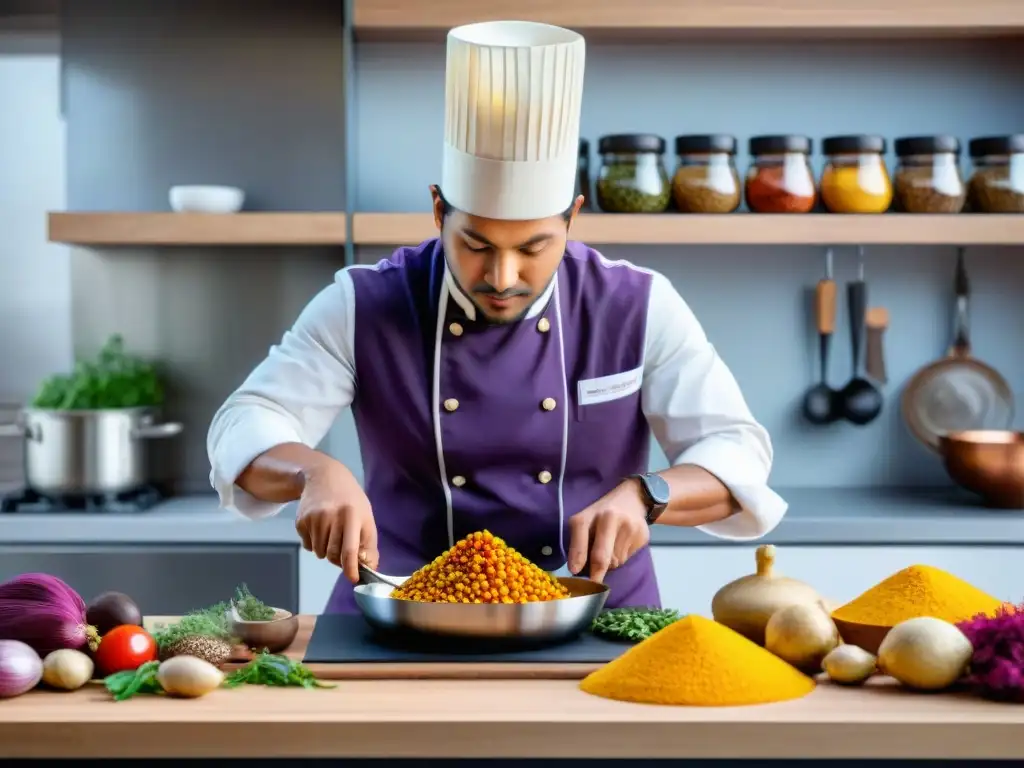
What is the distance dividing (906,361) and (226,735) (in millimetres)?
2706

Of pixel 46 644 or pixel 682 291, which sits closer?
pixel 46 644

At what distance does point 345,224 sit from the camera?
3098mm

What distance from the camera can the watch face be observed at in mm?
1748

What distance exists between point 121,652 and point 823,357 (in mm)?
2453

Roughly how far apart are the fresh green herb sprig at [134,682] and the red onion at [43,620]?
0.09 meters

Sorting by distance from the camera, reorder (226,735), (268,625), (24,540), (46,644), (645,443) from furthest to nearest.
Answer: (24,540) < (645,443) < (268,625) < (46,644) < (226,735)

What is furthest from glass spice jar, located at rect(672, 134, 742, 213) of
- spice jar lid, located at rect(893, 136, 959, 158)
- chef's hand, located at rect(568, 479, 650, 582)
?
chef's hand, located at rect(568, 479, 650, 582)

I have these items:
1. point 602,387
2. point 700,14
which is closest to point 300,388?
point 602,387

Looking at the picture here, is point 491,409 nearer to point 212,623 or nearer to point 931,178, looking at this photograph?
point 212,623

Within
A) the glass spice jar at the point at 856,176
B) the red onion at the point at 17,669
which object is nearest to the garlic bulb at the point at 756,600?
the red onion at the point at 17,669

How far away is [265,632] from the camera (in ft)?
5.11

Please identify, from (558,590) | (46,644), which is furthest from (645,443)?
(46,644)

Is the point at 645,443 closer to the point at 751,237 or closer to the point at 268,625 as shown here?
the point at 268,625

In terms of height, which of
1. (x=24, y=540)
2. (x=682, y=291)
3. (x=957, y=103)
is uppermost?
(x=957, y=103)
